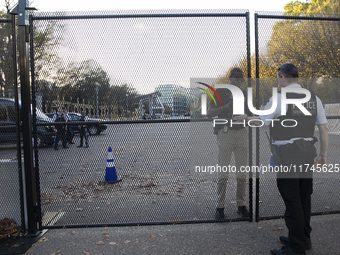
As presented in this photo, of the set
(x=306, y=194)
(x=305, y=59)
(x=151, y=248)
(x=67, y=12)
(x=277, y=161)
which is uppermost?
(x=67, y=12)

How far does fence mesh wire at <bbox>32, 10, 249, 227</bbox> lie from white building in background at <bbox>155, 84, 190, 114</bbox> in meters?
0.01

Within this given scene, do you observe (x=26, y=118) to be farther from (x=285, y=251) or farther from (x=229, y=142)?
(x=285, y=251)

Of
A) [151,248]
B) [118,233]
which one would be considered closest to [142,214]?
[118,233]

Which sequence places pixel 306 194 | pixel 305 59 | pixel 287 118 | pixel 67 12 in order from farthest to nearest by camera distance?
pixel 305 59 → pixel 67 12 → pixel 306 194 → pixel 287 118

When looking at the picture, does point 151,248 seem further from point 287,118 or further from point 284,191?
point 287,118

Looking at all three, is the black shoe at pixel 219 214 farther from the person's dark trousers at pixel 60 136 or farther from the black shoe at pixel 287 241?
the person's dark trousers at pixel 60 136

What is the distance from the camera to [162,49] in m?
3.43

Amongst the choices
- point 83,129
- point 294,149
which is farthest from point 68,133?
point 294,149

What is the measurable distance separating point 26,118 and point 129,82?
1386mm

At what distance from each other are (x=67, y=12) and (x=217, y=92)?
217cm

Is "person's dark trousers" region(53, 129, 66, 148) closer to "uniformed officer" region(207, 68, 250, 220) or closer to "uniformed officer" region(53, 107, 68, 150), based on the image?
"uniformed officer" region(53, 107, 68, 150)

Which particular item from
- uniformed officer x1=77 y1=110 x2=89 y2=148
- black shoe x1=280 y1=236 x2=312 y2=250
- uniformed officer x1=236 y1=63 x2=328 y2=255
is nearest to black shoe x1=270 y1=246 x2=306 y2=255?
uniformed officer x1=236 y1=63 x2=328 y2=255

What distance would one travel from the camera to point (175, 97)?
3514 millimetres

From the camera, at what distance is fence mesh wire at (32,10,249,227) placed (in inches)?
134
